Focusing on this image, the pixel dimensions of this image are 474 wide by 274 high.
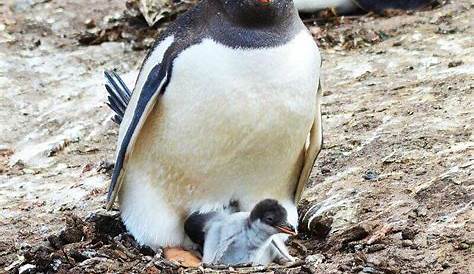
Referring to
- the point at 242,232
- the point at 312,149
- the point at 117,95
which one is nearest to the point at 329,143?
the point at 312,149

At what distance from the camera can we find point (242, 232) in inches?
173

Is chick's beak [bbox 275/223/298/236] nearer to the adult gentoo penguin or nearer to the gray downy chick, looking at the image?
the gray downy chick

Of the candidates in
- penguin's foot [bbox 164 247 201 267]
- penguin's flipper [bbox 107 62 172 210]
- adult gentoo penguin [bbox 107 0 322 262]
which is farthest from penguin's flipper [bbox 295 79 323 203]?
penguin's flipper [bbox 107 62 172 210]

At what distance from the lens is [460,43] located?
7.09m

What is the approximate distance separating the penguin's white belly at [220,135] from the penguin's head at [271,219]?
0.64 feet

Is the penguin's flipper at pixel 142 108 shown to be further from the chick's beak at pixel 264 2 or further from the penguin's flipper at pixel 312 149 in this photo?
the penguin's flipper at pixel 312 149

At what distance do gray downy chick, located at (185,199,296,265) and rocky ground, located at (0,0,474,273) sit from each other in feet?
0.70

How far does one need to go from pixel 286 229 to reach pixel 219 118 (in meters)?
0.50

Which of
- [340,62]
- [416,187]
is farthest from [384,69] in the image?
[416,187]

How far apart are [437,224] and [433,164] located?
68 centimetres

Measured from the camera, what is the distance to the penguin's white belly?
4246mm

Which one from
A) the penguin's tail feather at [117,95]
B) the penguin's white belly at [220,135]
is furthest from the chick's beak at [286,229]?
the penguin's tail feather at [117,95]

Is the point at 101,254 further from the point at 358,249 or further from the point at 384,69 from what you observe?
the point at 384,69

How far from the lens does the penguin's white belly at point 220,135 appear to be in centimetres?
425
